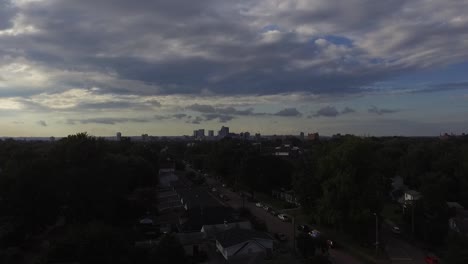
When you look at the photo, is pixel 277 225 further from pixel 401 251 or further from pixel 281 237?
pixel 401 251

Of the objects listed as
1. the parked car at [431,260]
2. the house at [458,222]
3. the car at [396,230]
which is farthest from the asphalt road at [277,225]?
the house at [458,222]

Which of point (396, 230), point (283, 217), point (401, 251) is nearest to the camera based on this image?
point (401, 251)

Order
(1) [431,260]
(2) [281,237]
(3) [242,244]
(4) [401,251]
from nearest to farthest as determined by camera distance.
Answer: (1) [431,260] → (3) [242,244] → (4) [401,251] → (2) [281,237]

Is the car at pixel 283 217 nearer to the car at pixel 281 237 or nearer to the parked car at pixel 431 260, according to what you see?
the car at pixel 281 237

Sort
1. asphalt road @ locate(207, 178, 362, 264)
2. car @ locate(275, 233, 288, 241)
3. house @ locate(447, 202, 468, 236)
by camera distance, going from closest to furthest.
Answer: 1. asphalt road @ locate(207, 178, 362, 264)
2. car @ locate(275, 233, 288, 241)
3. house @ locate(447, 202, 468, 236)

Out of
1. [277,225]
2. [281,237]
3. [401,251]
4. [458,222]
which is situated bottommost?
[401,251]

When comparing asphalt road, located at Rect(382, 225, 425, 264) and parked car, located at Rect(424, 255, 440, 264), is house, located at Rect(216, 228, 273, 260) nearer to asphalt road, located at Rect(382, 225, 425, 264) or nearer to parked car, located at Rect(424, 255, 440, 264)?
asphalt road, located at Rect(382, 225, 425, 264)

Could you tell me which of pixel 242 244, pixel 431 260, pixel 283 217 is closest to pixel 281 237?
pixel 242 244

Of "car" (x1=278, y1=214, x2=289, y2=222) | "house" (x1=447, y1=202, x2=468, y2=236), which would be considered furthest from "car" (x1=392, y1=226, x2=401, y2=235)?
"car" (x1=278, y1=214, x2=289, y2=222)
